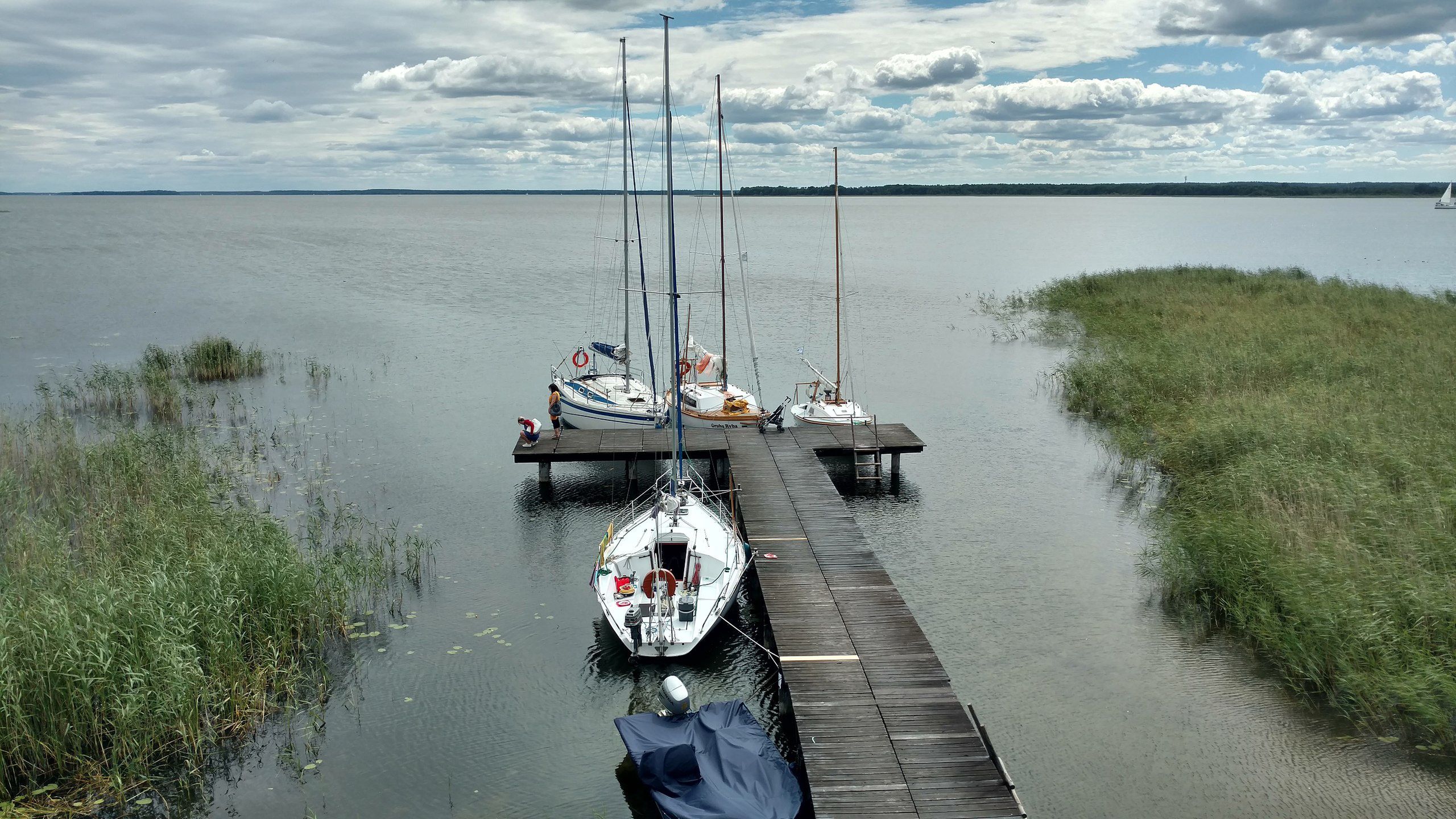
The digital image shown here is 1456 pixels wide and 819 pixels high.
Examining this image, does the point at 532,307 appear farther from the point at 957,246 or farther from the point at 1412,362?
the point at 957,246

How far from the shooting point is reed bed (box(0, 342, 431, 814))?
13812mm

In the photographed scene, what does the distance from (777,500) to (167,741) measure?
1402 centimetres

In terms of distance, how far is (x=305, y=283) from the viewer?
81562 millimetres

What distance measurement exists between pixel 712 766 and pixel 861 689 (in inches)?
114

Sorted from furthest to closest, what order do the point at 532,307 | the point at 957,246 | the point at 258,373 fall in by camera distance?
the point at 957,246 → the point at 532,307 → the point at 258,373

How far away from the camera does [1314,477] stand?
21734 millimetres

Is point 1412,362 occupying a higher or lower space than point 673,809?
higher

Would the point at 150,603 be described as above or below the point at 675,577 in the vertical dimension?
above

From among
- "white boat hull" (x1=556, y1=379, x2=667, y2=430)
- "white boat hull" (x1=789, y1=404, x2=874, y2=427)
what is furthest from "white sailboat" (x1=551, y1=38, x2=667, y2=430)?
"white boat hull" (x1=789, y1=404, x2=874, y2=427)

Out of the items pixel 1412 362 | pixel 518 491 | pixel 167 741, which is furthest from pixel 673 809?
pixel 1412 362

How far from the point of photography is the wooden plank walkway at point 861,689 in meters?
12.5

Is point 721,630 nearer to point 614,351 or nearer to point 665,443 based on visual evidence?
point 665,443

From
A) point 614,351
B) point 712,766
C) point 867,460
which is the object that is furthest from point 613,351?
point 712,766

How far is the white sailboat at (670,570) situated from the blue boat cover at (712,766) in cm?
310
